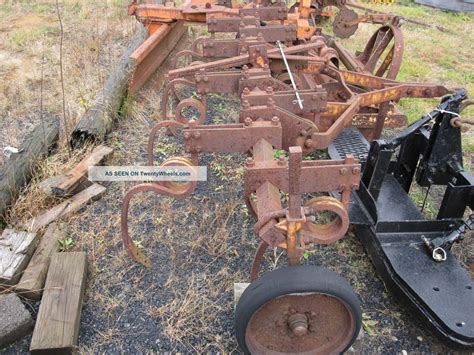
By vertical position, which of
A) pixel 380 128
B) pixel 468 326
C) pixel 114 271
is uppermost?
pixel 380 128

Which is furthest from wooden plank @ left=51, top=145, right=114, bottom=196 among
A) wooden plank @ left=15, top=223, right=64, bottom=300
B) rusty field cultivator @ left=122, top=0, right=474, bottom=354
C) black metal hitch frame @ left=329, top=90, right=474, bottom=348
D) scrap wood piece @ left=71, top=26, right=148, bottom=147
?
black metal hitch frame @ left=329, top=90, right=474, bottom=348

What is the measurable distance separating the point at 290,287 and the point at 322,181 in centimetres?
54

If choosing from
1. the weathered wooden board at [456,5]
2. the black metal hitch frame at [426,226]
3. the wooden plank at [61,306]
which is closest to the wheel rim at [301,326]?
the black metal hitch frame at [426,226]

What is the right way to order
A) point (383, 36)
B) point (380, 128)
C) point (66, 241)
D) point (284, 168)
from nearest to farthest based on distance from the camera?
point (284, 168) < point (66, 241) < point (380, 128) < point (383, 36)

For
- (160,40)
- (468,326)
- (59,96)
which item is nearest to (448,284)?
(468,326)

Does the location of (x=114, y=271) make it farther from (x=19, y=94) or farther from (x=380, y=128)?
(x=19, y=94)

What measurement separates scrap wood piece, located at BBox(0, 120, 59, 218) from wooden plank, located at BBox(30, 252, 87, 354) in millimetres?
772

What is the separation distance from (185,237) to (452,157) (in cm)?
186

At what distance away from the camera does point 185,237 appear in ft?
10.3

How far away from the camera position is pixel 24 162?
11.6 ft

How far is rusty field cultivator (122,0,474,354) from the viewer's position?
6.37 feet

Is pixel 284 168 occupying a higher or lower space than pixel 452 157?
higher

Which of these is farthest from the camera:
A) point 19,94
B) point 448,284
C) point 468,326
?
point 19,94

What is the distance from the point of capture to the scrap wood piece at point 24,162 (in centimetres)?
323
